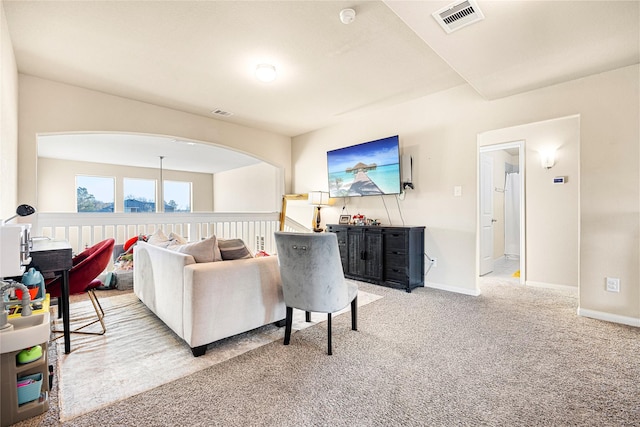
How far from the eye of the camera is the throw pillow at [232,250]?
2.33m

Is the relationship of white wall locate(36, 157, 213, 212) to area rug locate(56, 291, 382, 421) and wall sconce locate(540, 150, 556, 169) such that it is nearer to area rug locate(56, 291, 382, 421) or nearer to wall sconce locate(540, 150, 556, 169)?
area rug locate(56, 291, 382, 421)

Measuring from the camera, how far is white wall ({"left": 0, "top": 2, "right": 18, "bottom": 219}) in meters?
2.22

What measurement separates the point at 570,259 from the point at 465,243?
170cm

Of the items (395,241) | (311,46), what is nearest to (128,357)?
(311,46)

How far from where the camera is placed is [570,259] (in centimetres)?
404

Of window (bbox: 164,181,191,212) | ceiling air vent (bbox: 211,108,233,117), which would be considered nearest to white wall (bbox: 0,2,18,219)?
ceiling air vent (bbox: 211,108,233,117)

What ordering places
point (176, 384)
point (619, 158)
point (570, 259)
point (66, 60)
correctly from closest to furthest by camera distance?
point (176, 384)
point (619, 158)
point (66, 60)
point (570, 259)

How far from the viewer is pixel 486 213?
17.1 ft

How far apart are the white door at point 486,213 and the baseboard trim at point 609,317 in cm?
201

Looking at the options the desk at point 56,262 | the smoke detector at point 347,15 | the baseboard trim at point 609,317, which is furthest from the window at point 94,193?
the baseboard trim at point 609,317

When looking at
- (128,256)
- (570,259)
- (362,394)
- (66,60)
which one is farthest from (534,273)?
(66,60)

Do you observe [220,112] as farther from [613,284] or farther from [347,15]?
[613,284]

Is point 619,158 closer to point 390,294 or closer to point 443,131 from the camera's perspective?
point 443,131

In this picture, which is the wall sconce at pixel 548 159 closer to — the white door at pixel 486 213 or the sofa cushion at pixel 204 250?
the white door at pixel 486 213
